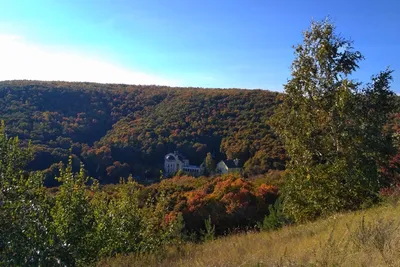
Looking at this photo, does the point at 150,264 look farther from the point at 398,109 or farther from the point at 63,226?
the point at 398,109

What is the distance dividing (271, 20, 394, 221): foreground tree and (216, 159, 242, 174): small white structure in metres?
28.1

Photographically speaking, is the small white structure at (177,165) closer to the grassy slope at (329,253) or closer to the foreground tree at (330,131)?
the foreground tree at (330,131)

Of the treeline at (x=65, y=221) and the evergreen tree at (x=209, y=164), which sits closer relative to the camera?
the treeline at (x=65, y=221)

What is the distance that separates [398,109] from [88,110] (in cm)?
4734

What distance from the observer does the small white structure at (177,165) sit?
131 feet

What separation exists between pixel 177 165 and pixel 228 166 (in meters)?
5.89

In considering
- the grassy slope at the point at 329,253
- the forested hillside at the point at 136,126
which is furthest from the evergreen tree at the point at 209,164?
the grassy slope at the point at 329,253

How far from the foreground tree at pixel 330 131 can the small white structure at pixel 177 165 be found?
98.7 feet

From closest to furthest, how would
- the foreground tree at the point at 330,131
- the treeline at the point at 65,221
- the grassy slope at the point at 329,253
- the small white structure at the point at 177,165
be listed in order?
the grassy slope at the point at 329,253, the treeline at the point at 65,221, the foreground tree at the point at 330,131, the small white structure at the point at 177,165

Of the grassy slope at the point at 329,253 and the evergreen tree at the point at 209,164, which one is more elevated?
the grassy slope at the point at 329,253

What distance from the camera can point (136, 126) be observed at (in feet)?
153

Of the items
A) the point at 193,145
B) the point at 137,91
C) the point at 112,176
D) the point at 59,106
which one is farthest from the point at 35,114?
the point at 137,91

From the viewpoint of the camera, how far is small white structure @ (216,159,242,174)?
38344mm

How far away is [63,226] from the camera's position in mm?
4668
